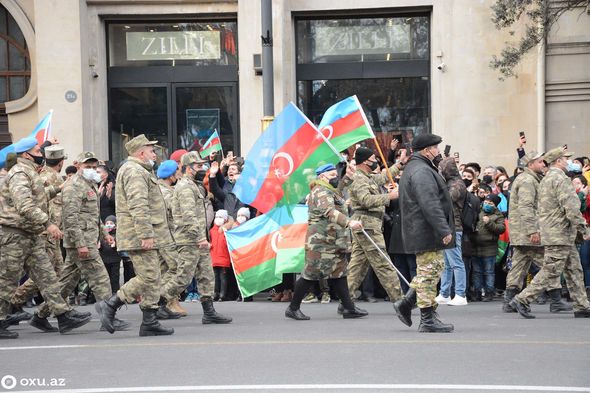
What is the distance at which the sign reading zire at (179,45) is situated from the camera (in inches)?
896

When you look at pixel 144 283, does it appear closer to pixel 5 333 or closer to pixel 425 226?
pixel 5 333

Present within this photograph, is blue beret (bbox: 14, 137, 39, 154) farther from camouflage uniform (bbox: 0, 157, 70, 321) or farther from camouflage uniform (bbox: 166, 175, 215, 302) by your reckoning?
camouflage uniform (bbox: 166, 175, 215, 302)

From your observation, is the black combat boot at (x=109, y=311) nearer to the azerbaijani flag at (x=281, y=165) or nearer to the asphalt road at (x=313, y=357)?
the asphalt road at (x=313, y=357)

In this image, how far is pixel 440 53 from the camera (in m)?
21.5

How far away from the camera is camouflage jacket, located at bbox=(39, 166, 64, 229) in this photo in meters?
13.2

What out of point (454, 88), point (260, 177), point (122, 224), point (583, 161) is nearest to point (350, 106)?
point (260, 177)

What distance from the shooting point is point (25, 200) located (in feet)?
37.5

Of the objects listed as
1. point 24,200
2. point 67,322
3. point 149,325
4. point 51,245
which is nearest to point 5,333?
point 67,322

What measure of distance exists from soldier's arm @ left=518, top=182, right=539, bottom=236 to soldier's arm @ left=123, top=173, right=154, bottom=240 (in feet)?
15.5

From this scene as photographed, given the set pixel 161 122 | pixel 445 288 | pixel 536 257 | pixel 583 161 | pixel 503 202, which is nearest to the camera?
pixel 536 257

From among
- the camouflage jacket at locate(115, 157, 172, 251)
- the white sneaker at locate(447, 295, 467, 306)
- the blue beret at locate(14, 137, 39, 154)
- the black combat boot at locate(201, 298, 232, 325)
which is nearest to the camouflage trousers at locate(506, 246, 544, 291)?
the white sneaker at locate(447, 295, 467, 306)

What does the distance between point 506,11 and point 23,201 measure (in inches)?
427

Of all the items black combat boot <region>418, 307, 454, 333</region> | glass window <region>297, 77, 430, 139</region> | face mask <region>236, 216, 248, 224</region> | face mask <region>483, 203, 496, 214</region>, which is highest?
glass window <region>297, 77, 430, 139</region>

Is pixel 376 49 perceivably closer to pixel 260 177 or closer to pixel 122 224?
pixel 260 177
